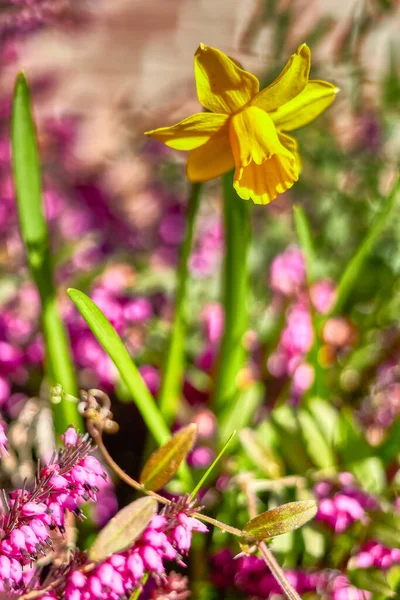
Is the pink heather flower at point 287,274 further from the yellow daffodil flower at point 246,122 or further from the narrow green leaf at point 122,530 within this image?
the narrow green leaf at point 122,530

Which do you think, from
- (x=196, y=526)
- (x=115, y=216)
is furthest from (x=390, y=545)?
Result: (x=115, y=216)

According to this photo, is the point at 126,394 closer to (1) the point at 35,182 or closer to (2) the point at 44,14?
(1) the point at 35,182

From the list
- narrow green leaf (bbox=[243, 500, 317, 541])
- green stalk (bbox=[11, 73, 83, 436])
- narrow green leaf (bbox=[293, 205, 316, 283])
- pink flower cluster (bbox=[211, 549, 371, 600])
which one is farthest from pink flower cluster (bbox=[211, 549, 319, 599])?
narrow green leaf (bbox=[293, 205, 316, 283])

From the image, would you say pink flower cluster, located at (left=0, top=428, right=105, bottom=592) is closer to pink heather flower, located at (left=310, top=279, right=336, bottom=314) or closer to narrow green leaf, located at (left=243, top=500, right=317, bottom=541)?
narrow green leaf, located at (left=243, top=500, right=317, bottom=541)

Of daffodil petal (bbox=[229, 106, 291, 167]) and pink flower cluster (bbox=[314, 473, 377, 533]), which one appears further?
pink flower cluster (bbox=[314, 473, 377, 533])

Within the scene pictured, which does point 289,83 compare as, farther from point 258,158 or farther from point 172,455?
point 172,455

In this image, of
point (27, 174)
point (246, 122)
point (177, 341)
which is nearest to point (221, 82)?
point (246, 122)

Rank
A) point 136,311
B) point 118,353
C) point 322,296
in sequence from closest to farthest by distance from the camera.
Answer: point 118,353 < point 136,311 < point 322,296
